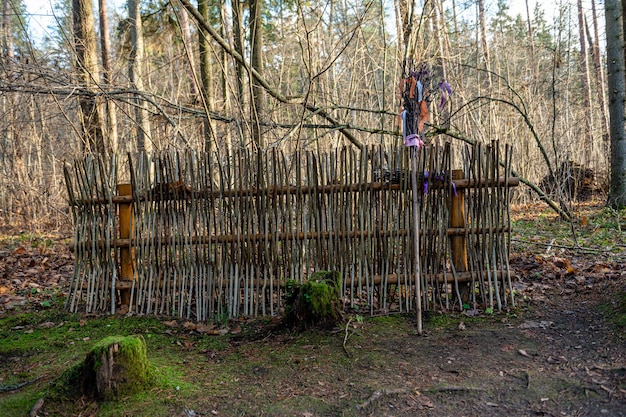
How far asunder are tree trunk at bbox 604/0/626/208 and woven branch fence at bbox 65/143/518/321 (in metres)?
4.81

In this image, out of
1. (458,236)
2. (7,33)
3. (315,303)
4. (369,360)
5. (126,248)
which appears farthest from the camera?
(7,33)

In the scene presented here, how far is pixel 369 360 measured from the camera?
3.08 metres

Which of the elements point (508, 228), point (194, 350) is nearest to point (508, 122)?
point (508, 228)

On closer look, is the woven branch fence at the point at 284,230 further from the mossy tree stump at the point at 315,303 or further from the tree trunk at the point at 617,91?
the tree trunk at the point at 617,91

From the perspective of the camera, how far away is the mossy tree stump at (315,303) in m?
3.48

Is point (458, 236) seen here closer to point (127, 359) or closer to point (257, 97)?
point (127, 359)

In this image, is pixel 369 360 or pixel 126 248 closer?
pixel 369 360

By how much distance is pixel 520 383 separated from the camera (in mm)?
2725

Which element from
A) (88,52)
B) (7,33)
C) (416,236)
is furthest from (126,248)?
(7,33)

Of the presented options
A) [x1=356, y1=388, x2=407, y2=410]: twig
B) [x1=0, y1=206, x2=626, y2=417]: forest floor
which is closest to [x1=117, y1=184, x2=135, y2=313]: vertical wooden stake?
[x1=0, y1=206, x2=626, y2=417]: forest floor

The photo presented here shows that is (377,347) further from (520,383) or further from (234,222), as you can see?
(234,222)

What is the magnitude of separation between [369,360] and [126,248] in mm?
2409

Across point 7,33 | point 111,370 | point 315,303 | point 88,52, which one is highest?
point 7,33

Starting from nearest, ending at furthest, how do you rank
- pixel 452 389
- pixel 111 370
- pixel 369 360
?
pixel 111 370
pixel 452 389
pixel 369 360
